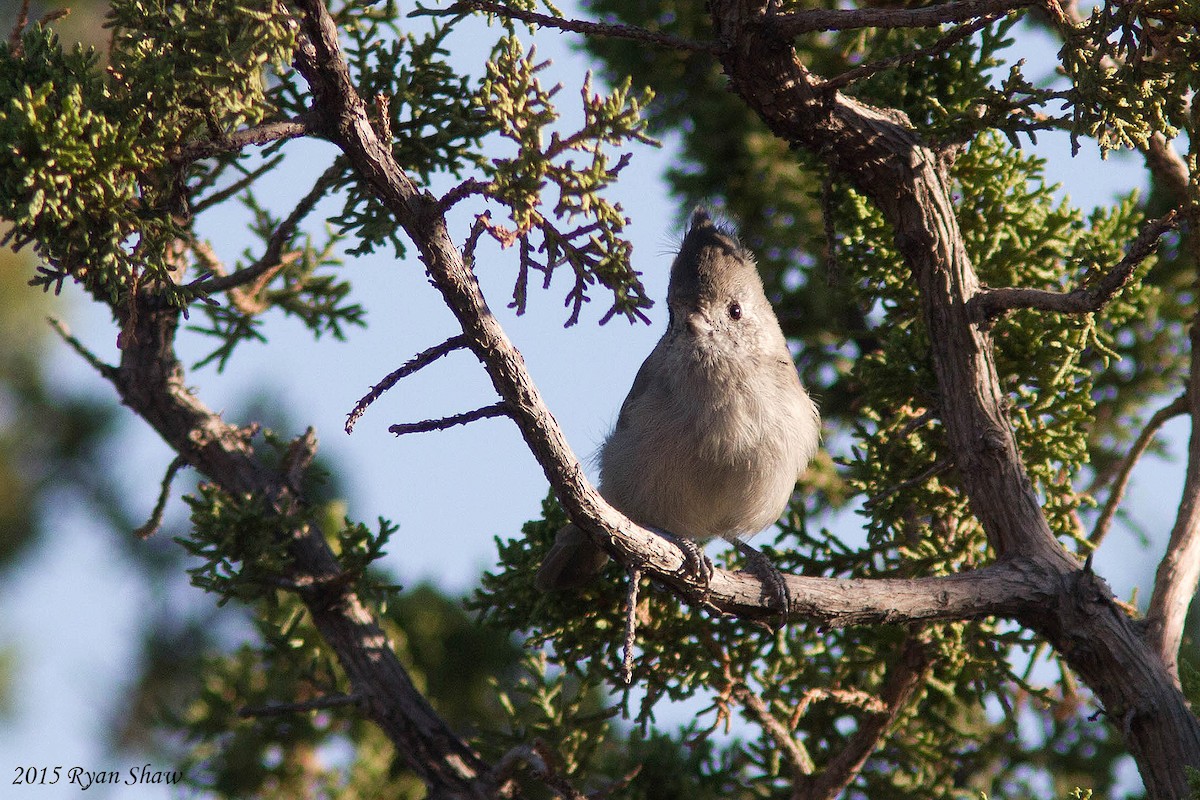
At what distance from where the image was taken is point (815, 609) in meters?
2.60

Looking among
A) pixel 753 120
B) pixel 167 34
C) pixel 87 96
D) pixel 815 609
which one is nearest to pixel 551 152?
pixel 167 34

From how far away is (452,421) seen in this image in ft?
7.00

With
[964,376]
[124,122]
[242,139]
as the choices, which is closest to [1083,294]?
[964,376]

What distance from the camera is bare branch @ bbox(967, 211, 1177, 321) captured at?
2.27 m

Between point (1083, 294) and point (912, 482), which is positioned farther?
point (912, 482)

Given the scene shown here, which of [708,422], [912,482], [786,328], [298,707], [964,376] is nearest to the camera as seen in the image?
[964,376]

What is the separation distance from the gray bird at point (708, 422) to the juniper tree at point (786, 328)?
18 centimetres

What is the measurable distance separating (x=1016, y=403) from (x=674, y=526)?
114 centimetres

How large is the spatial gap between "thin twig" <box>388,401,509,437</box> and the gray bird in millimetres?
1264

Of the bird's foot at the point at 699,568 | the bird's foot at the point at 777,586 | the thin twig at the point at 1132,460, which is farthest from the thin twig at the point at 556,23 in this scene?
the thin twig at the point at 1132,460

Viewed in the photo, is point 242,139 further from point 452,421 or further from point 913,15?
point 913,15

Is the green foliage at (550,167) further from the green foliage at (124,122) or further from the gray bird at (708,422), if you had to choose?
the gray bird at (708,422)

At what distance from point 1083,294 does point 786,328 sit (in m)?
1.96

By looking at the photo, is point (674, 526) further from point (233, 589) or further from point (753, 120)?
point (753, 120)
